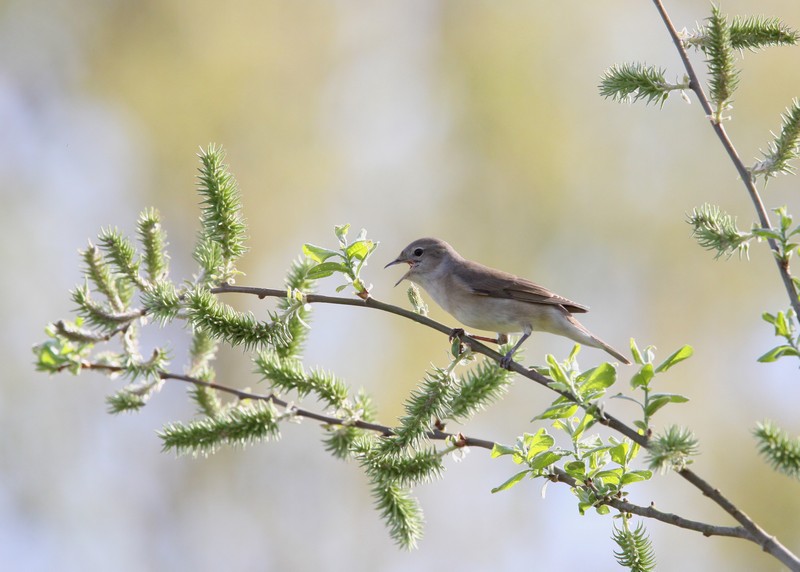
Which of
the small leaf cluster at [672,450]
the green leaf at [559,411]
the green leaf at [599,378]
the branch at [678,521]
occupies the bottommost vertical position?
the branch at [678,521]

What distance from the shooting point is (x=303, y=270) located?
2.82m

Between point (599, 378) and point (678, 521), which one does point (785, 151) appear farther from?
point (678, 521)

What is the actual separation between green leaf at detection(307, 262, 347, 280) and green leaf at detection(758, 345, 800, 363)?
1.14 metres

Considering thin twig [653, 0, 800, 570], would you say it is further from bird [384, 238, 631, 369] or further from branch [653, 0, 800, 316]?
bird [384, 238, 631, 369]

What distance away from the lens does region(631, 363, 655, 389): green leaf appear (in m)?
1.81

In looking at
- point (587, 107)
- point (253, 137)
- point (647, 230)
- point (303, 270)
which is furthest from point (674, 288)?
point (303, 270)

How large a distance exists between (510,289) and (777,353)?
321cm

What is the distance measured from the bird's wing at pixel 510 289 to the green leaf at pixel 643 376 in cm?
280

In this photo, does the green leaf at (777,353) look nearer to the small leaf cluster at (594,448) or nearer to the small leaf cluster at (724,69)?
the small leaf cluster at (594,448)

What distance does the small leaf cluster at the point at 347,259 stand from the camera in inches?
90.9

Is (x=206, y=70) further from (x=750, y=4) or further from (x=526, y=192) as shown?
(x=750, y=4)

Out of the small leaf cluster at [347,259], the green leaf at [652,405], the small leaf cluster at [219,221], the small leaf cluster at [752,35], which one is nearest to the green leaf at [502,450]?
the green leaf at [652,405]

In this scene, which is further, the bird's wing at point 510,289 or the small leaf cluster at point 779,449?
the bird's wing at point 510,289

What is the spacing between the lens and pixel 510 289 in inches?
191
